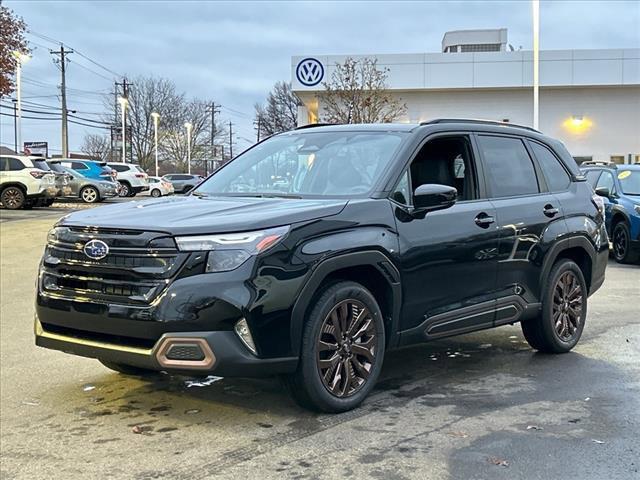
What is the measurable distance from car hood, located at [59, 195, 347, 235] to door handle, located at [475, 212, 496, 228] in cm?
125

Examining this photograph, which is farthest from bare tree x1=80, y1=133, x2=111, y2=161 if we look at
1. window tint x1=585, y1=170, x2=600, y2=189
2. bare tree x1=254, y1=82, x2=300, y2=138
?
window tint x1=585, y1=170, x2=600, y2=189

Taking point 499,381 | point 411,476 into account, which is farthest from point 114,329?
point 499,381

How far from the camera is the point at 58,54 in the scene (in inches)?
2365

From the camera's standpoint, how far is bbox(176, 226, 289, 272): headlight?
394 cm

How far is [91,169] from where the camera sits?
2956 centimetres

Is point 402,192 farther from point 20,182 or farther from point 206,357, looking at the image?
point 20,182

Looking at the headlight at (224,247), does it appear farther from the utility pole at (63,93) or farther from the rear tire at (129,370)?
the utility pole at (63,93)

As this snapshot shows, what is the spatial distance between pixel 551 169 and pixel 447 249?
6.09ft

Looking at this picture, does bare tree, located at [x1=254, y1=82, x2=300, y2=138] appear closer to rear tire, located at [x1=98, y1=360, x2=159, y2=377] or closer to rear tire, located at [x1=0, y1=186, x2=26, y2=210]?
rear tire, located at [x1=0, y1=186, x2=26, y2=210]

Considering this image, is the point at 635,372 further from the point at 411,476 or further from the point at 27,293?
the point at 27,293

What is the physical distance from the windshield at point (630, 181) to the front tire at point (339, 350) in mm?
9317

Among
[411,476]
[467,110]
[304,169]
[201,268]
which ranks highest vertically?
[467,110]

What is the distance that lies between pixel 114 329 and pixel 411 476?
1.80 meters

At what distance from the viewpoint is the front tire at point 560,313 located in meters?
5.98
